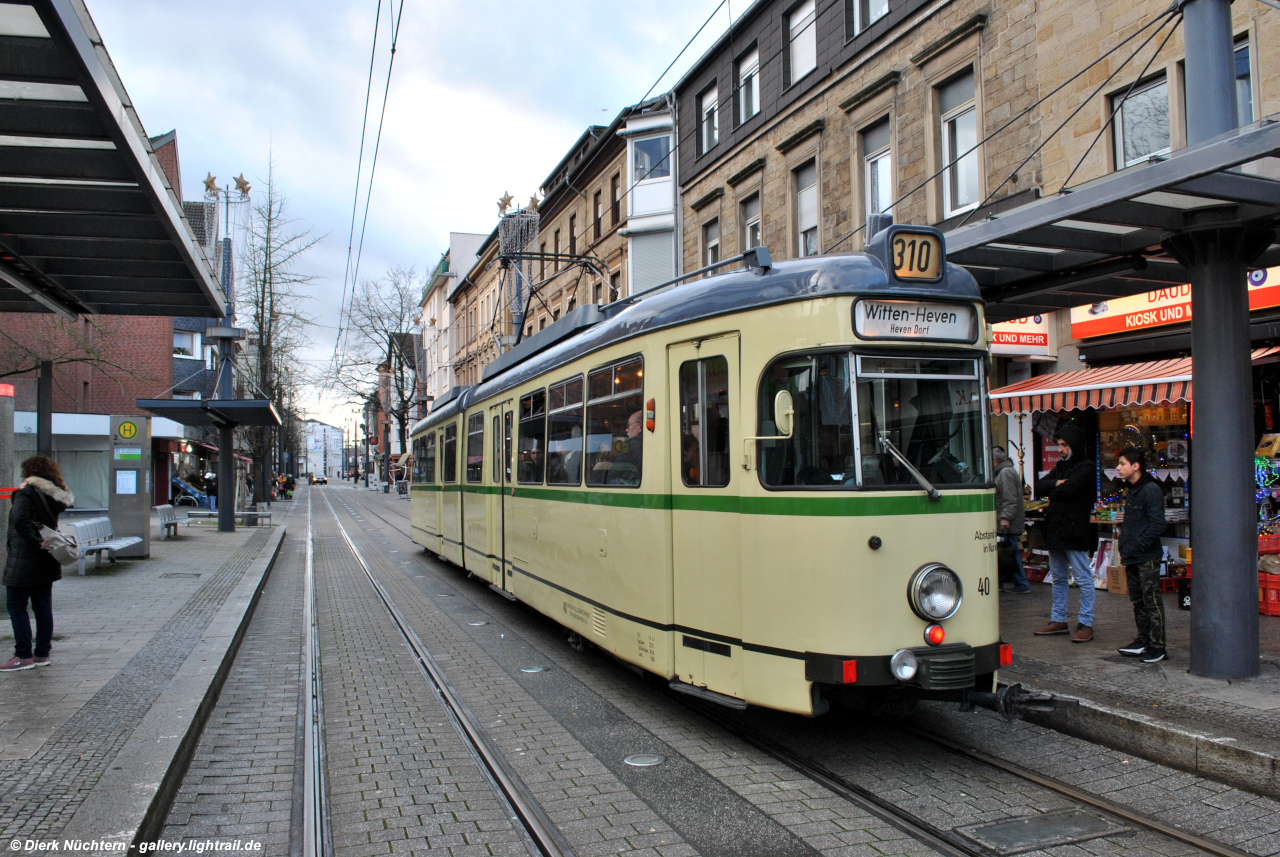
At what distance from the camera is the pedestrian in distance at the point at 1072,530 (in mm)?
7762

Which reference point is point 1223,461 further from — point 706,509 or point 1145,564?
point 706,509

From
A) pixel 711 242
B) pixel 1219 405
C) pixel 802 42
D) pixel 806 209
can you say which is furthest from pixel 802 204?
pixel 1219 405

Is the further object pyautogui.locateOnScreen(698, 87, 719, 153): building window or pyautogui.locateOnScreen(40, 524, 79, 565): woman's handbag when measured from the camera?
pyautogui.locateOnScreen(698, 87, 719, 153): building window

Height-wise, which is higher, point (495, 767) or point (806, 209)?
point (806, 209)

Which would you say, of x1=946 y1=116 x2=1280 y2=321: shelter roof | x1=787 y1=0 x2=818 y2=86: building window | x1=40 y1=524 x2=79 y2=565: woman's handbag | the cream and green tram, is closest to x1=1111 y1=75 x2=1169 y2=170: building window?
x1=946 y1=116 x2=1280 y2=321: shelter roof

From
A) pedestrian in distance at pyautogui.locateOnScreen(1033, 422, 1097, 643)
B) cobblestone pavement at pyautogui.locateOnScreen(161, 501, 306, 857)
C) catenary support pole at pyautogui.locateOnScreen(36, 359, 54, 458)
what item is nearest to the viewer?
cobblestone pavement at pyautogui.locateOnScreen(161, 501, 306, 857)

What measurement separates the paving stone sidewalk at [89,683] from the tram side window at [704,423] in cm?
362

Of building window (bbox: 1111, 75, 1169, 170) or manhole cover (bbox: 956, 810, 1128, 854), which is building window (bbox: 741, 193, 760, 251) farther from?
manhole cover (bbox: 956, 810, 1128, 854)

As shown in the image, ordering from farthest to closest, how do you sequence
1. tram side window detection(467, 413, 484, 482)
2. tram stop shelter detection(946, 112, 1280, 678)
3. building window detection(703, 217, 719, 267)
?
building window detection(703, 217, 719, 267) < tram side window detection(467, 413, 484, 482) < tram stop shelter detection(946, 112, 1280, 678)

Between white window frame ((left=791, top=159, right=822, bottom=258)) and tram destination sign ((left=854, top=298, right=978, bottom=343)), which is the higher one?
white window frame ((left=791, top=159, right=822, bottom=258))

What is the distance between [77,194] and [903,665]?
22.9ft

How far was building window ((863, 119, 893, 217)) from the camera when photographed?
15.6 metres

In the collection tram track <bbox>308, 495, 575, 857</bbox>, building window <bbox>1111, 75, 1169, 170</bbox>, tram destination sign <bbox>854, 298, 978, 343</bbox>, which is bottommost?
tram track <bbox>308, 495, 575, 857</bbox>

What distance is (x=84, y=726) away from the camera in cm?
555
